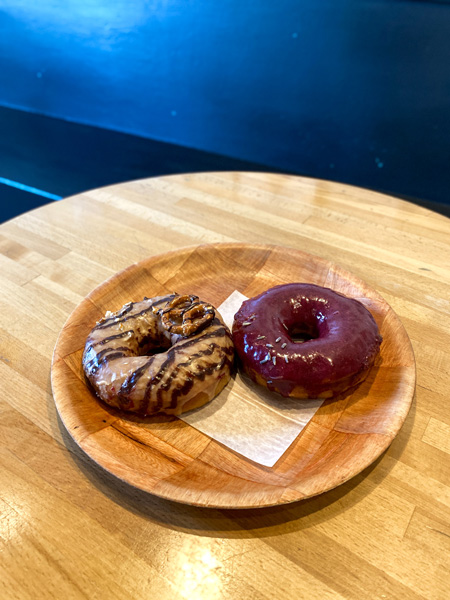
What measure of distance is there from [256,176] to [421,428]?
5.08ft

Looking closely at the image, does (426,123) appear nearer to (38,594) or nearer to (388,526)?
(388,526)

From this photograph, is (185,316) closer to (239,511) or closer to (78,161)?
(239,511)

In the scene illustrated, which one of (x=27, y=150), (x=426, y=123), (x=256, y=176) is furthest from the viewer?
(x=27, y=150)

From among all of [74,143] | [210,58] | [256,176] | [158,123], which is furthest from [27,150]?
[256,176]

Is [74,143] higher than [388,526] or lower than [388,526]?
lower

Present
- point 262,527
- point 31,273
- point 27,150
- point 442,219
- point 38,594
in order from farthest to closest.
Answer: point 27,150 < point 442,219 < point 31,273 < point 262,527 < point 38,594

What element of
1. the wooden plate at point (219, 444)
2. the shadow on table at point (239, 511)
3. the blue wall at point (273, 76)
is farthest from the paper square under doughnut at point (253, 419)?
the blue wall at point (273, 76)

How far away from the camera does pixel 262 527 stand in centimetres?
92

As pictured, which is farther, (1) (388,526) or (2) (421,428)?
(2) (421,428)

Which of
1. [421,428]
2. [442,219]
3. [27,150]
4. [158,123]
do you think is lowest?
[27,150]

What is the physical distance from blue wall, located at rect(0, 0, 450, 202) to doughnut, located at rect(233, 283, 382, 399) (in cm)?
278

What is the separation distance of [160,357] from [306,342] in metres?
0.40

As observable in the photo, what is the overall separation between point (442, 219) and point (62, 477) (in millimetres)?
1818

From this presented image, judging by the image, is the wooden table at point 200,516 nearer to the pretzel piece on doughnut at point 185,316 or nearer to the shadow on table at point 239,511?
the shadow on table at point 239,511
